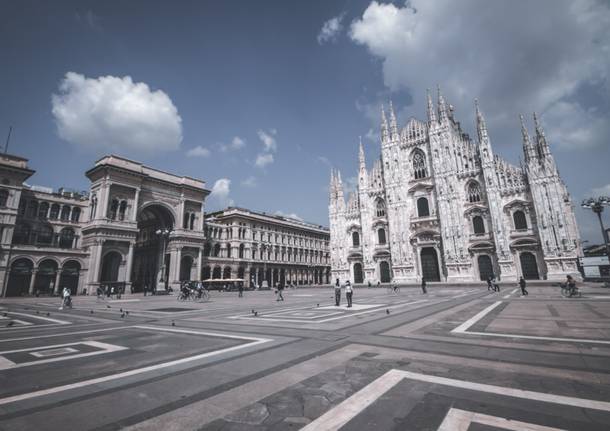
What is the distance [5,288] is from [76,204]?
44.8 feet

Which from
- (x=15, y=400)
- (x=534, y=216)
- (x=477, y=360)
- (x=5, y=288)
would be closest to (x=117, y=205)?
(x=5, y=288)

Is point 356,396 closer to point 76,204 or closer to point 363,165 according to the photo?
point 363,165

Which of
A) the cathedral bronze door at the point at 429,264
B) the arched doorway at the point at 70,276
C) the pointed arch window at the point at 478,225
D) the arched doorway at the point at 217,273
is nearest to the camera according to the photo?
the arched doorway at the point at 70,276

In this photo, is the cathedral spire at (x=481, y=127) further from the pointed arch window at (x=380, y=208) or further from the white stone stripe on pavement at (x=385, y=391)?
the white stone stripe on pavement at (x=385, y=391)

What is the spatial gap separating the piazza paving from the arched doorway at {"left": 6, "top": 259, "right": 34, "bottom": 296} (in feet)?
124

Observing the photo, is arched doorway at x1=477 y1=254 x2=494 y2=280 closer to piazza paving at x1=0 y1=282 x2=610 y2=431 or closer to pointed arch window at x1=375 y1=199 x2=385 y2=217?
pointed arch window at x1=375 y1=199 x2=385 y2=217

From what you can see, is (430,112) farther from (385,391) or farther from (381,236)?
(385,391)

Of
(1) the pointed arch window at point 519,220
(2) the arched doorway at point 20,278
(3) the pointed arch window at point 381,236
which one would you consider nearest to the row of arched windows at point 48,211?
(2) the arched doorway at point 20,278

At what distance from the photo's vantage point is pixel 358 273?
159ft

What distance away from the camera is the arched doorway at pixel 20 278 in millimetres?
34688

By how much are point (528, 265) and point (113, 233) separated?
51.8 metres

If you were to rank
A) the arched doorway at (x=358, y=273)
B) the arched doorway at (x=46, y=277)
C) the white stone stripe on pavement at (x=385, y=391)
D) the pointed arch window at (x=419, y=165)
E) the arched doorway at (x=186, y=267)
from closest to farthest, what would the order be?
1. the white stone stripe on pavement at (x=385, y=391)
2. the arched doorway at (x=46, y=277)
3. the pointed arch window at (x=419, y=165)
4. the arched doorway at (x=186, y=267)
5. the arched doorway at (x=358, y=273)

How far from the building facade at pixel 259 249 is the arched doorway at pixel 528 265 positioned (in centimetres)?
3556

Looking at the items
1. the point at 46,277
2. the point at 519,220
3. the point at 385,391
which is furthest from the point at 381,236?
the point at 46,277
